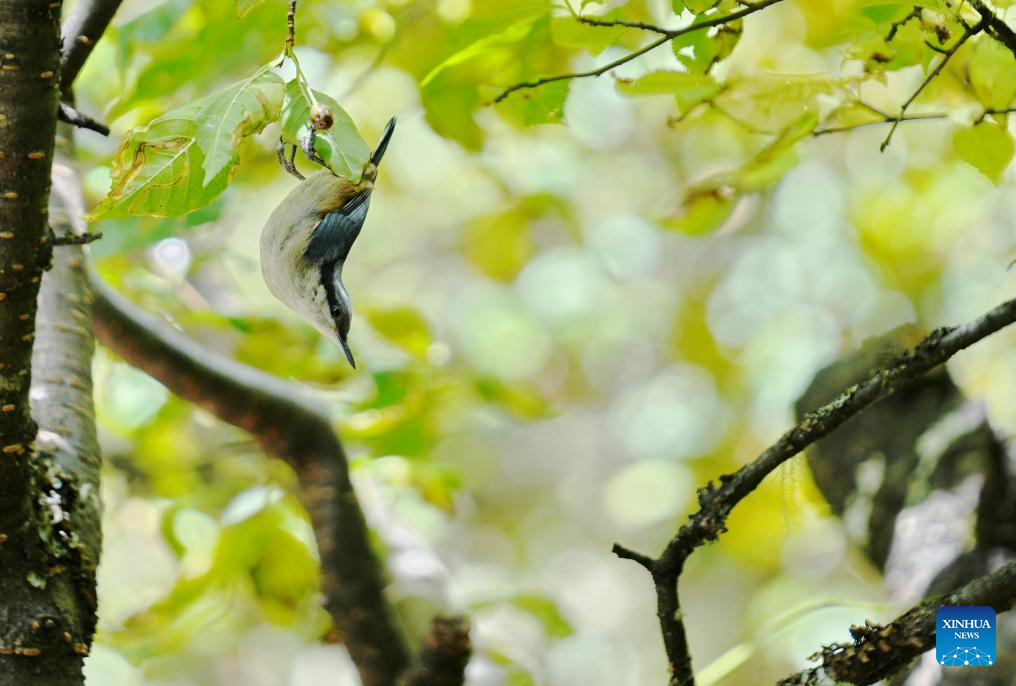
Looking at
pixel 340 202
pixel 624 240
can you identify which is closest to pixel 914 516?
pixel 340 202

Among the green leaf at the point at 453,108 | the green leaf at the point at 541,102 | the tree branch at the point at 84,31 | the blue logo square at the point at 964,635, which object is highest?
the tree branch at the point at 84,31

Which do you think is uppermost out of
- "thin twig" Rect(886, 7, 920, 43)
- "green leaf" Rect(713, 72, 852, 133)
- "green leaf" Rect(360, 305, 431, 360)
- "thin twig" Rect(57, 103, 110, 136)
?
"green leaf" Rect(360, 305, 431, 360)

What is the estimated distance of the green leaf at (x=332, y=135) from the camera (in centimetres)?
45

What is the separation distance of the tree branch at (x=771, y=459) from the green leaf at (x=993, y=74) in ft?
0.53

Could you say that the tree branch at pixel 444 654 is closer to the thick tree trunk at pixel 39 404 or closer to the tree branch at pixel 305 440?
the tree branch at pixel 305 440

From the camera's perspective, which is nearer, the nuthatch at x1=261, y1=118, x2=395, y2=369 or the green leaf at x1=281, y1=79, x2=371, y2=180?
the green leaf at x1=281, y1=79, x2=371, y2=180

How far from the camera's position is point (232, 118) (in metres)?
0.44

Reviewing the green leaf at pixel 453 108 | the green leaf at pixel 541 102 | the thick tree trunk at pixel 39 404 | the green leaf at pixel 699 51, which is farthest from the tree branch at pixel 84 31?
the green leaf at pixel 699 51

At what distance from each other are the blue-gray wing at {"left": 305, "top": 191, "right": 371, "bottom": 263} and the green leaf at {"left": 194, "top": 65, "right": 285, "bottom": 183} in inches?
14.8

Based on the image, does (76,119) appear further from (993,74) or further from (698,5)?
(993,74)

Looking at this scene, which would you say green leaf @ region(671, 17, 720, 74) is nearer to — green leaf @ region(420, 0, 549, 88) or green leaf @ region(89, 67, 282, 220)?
green leaf @ region(420, 0, 549, 88)

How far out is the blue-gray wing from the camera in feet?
2.78

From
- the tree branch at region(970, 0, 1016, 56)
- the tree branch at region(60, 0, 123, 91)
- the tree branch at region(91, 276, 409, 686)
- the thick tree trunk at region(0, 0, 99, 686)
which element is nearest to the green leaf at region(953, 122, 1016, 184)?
the tree branch at region(970, 0, 1016, 56)

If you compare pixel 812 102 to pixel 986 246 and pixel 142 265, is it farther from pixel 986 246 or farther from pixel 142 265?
pixel 986 246
